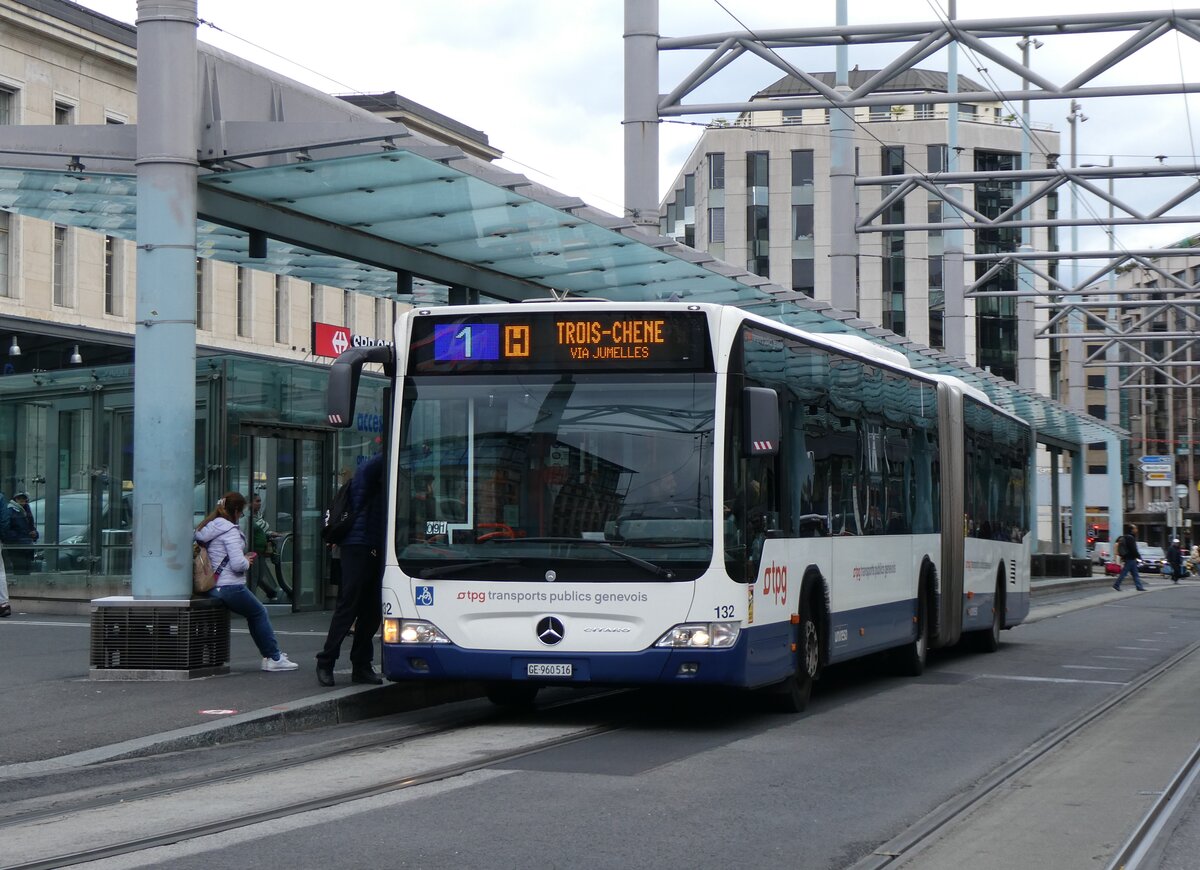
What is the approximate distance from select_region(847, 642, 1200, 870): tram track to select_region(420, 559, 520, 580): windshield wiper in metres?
3.31

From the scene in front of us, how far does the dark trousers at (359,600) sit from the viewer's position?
1318cm

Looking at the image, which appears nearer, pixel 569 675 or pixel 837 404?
pixel 569 675

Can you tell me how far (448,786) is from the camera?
8.96 meters

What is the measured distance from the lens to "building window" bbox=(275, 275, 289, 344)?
54562 millimetres

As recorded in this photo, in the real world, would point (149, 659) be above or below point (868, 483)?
below

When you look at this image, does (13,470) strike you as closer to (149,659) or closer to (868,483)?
(149,659)

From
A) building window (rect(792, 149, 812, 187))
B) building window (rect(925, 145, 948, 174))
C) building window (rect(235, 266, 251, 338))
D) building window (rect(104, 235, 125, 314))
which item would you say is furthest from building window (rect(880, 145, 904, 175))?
building window (rect(104, 235, 125, 314))

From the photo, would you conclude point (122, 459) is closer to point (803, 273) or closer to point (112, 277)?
point (112, 277)

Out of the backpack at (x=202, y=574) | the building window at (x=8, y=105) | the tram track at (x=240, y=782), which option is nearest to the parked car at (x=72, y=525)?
the backpack at (x=202, y=574)

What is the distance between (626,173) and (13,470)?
10261 mm

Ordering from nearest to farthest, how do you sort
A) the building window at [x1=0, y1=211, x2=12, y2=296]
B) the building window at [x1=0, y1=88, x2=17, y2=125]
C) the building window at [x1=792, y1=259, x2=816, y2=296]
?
1. the building window at [x1=0, y1=88, x2=17, y2=125]
2. the building window at [x1=0, y1=211, x2=12, y2=296]
3. the building window at [x1=792, y1=259, x2=816, y2=296]

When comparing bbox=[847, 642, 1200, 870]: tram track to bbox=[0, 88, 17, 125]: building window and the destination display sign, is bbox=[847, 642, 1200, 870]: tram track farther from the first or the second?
bbox=[0, 88, 17, 125]: building window

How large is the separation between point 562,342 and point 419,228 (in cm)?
534

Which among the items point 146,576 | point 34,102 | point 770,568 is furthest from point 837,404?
point 34,102
